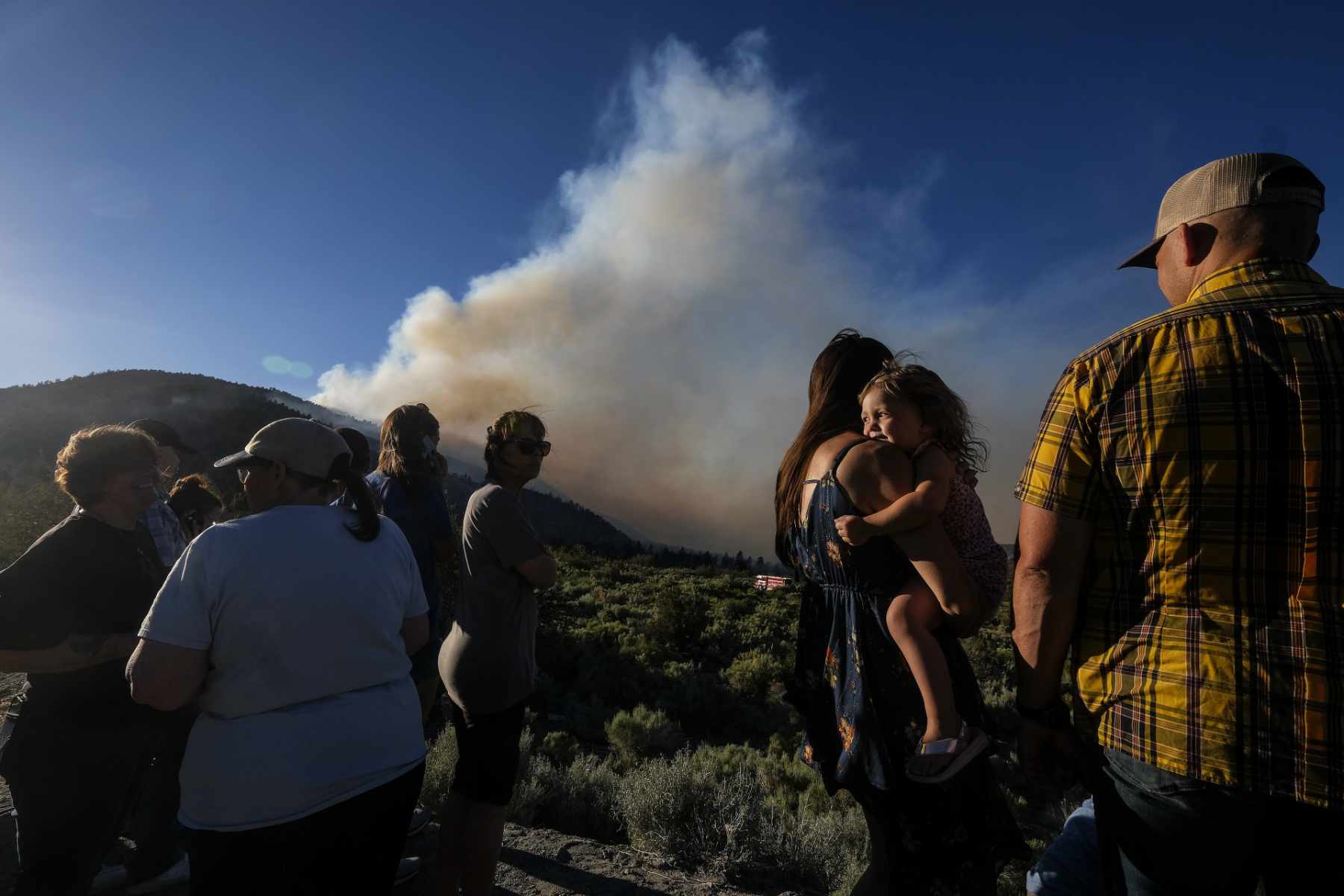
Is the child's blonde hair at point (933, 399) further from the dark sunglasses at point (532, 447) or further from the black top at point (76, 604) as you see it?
the black top at point (76, 604)

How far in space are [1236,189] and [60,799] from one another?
13.4 ft

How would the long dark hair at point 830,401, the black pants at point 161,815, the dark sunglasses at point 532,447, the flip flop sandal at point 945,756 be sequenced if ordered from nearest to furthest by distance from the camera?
1. the flip flop sandal at point 945,756
2. the long dark hair at point 830,401
3. the dark sunglasses at point 532,447
4. the black pants at point 161,815

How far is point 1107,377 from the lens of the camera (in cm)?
154

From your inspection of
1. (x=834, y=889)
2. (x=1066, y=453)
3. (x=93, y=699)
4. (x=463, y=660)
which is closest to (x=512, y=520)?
(x=463, y=660)

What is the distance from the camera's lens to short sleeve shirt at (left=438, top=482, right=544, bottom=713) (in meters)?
2.85

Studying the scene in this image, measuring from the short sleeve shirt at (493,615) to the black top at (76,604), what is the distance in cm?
124

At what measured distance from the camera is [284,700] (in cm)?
189

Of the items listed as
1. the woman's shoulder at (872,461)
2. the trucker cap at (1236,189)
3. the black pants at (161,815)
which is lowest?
the black pants at (161,815)

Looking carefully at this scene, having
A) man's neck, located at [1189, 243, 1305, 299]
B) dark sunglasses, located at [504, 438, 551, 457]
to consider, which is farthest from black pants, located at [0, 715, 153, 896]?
man's neck, located at [1189, 243, 1305, 299]

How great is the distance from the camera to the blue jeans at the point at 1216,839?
1.28 meters

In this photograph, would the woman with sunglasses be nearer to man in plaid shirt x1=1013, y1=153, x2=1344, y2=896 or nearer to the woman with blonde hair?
the woman with blonde hair

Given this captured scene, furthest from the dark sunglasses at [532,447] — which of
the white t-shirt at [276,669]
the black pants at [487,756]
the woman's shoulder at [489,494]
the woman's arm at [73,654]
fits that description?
the woman's arm at [73,654]

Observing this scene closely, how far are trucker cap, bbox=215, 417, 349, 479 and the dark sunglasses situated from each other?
37.7 inches

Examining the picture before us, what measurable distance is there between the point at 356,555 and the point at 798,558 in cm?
138
